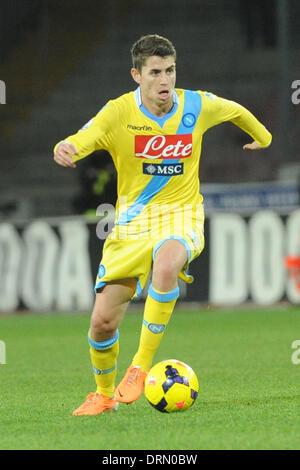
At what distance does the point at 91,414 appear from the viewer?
5.22m

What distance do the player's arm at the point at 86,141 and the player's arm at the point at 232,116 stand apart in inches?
24.3

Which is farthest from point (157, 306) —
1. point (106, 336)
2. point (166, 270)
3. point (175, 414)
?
point (175, 414)

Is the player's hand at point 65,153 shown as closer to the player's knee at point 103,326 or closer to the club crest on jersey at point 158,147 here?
the club crest on jersey at point 158,147

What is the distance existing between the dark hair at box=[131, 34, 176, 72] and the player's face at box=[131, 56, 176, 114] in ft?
0.09

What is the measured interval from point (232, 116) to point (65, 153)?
1.24 meters

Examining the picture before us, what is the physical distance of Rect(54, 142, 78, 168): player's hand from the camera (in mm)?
4918

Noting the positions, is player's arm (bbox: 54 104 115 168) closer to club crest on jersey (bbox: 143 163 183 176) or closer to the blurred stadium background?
club crest on jersey (bbox: 143 163 183 176)

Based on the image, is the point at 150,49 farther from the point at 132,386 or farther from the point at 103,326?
the point at 132,386

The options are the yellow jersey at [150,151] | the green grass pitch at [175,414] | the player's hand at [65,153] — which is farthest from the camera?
the yellow jersey at [150,151]

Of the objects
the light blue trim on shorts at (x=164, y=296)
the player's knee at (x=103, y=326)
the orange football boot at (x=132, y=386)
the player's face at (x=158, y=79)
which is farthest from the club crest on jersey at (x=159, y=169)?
the orange football boot at (x=132, y=386)

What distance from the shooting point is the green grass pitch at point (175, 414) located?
14.2ft

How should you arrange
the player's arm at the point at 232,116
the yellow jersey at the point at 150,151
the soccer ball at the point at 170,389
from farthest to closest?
the player's arm at the point at 232,116 < the yellow jersey at the point at 150,151 < the soccer ball at the point at 170,389

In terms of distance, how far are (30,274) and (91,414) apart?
938cm

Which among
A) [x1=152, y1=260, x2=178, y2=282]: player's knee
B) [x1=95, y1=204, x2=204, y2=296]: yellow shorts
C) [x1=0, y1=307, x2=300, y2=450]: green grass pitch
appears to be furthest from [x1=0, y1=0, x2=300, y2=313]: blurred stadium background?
[x1=152, y1=260, x2=178, y2=282]: player's knee
